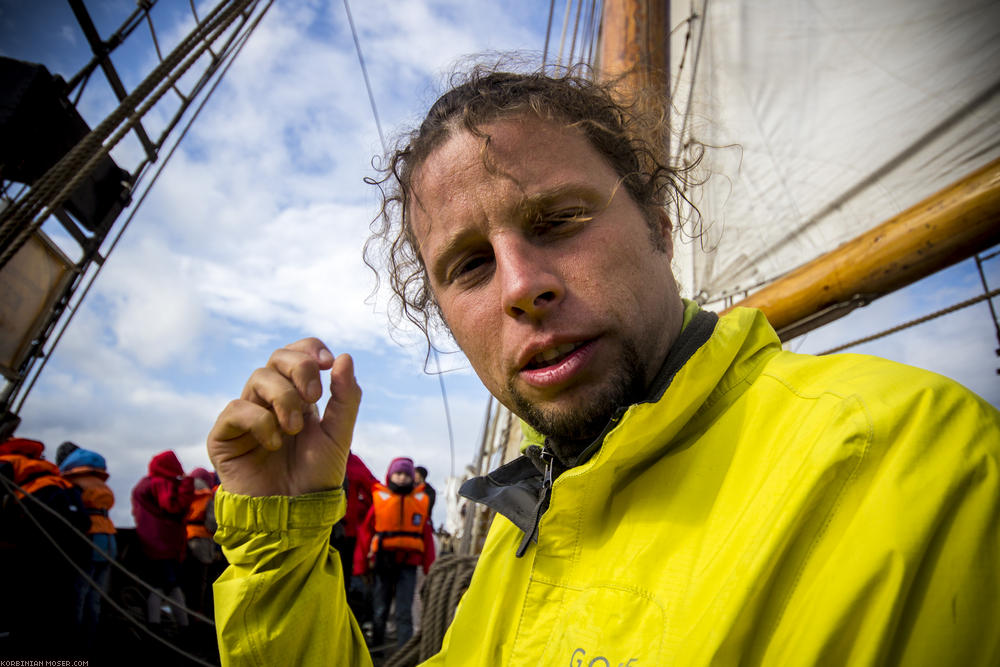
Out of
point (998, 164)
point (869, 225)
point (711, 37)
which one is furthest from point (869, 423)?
point (711, 37)

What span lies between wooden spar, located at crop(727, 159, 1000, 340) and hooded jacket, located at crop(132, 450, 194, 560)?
220 inches

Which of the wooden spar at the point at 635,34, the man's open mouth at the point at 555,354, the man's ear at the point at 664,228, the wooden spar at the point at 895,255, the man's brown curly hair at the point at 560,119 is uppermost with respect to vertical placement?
the wooden spar at the point at 635,34

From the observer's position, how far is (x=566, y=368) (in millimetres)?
900

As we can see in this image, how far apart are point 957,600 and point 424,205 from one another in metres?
1.15

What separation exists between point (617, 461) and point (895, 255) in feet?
6.25

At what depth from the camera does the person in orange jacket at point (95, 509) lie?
4.23 metres

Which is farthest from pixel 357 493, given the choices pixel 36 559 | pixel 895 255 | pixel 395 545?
pixel 895 255

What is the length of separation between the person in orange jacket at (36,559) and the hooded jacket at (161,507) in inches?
44.7

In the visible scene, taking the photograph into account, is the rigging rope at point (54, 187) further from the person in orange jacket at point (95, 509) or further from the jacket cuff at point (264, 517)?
the person in orange jacket at point (95, 509)

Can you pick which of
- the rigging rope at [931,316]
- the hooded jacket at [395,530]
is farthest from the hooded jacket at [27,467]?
the rigging rope at [931,316]

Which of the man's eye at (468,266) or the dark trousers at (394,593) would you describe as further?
the dark trousers at (394,593)

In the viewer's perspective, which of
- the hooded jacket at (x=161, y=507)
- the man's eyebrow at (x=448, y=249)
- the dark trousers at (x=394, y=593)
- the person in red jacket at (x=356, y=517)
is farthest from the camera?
the person in red jacket at (x=356, y=517)

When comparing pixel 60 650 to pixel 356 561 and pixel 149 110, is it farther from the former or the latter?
pixel 149 110

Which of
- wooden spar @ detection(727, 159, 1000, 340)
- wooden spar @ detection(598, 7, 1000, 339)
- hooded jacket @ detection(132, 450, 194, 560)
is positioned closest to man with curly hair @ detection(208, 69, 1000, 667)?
wooden spar @ detection(598, 7, 1000, 339)
